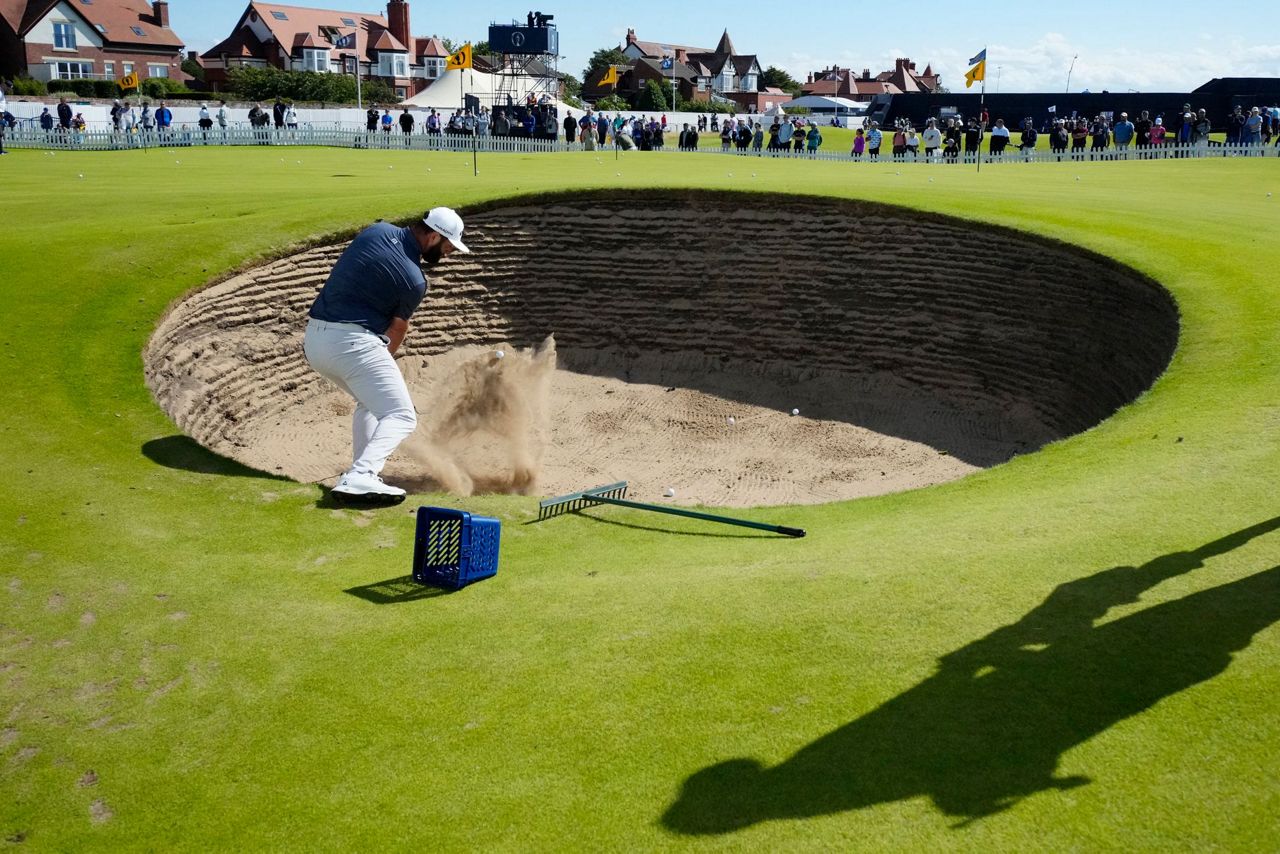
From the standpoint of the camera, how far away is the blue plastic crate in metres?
8.27

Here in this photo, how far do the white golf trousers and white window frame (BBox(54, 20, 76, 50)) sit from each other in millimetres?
100346

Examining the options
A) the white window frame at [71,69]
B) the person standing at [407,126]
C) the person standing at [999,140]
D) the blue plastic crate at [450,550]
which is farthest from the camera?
the white window frame at [71,69]

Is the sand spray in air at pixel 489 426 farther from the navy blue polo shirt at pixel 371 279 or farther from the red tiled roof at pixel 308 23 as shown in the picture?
the red tiled roof at pixel 308 23

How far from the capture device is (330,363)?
10.9 meters

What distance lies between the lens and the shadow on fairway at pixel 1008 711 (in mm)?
5176

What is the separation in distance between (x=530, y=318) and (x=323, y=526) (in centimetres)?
1241

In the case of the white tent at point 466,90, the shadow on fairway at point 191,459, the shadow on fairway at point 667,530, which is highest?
the white tent at point 466,90

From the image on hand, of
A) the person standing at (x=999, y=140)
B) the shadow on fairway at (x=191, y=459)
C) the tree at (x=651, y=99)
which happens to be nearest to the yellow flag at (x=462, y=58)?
the person standing at (x=999, y=140)

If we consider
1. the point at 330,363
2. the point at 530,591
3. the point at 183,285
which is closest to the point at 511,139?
the point at 183,285

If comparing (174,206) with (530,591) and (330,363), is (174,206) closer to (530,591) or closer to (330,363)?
(330,363)

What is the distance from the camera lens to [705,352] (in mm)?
22016

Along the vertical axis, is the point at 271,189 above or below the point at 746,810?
above

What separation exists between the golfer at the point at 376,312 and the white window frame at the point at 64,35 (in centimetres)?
10032

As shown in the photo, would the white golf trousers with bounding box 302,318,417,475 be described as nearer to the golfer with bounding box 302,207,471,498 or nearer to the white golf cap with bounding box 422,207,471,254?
the golfer with bounding box 302,207,471,498
